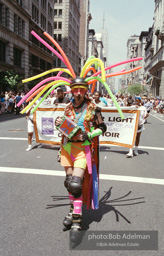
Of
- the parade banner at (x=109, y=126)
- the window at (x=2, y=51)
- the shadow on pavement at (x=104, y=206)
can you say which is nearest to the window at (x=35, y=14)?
the window at (x=2, y=51)

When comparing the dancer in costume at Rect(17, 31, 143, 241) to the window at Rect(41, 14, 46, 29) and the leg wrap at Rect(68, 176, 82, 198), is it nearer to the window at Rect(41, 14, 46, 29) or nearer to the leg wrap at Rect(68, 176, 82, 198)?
the leg wrap at Rect(68, 176, 82, 198)

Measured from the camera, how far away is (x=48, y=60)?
50.4 metres

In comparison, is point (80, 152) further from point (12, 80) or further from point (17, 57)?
point (17, 57)

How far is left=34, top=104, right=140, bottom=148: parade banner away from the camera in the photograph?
324 inches

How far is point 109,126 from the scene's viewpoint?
8461 mm

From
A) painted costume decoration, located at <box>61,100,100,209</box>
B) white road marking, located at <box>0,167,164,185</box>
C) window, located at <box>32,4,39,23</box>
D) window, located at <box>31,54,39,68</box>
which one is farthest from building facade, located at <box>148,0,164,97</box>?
painted costume decoration, located at <box>61,100,100,209</box>

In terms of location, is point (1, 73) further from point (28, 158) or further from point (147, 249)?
point (147, 249)

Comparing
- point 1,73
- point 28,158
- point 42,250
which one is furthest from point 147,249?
point 1,73

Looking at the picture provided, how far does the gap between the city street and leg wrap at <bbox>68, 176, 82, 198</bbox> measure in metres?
0.54

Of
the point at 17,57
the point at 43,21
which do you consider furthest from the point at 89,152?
the point at 43,21

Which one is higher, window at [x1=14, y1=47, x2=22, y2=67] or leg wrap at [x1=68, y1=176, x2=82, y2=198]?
window at [x1=14, y1=47, x2=22, y2=67]

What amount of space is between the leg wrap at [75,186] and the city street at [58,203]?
0.54 m

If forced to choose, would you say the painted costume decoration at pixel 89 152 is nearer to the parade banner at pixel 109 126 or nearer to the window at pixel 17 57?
the parade banner at pixel 109 126

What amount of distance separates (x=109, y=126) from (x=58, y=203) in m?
4.61
